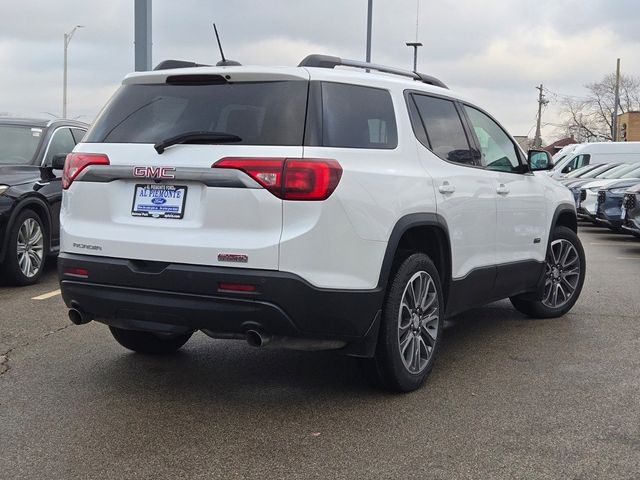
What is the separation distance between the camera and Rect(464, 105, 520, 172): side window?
5559mm

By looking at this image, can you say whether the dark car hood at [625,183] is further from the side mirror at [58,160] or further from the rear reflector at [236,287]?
the rear reflector at [236,287]

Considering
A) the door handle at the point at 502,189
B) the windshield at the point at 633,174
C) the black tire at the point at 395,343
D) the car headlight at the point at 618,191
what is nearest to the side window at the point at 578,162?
the windshield at the point at 633,174

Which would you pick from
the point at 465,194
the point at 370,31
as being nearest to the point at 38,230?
the point at 465,194

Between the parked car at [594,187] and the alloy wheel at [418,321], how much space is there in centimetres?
1193

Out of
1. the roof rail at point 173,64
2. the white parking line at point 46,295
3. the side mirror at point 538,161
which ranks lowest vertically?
the white parking line at point 46,295

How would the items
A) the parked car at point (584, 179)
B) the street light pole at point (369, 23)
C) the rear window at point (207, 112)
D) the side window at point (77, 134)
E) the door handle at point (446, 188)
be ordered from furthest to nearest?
the street light pole at point (369, 23), the parked car at point (584, 179), the side window at point (77, 134), the door handle at point (446, 188), the rear window at point (207, 112)

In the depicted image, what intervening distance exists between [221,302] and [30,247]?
4905 mm

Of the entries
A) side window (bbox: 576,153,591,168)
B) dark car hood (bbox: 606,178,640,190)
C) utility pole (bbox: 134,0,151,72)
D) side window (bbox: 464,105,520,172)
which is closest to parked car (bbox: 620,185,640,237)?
dark car hood (bbox: 606,178,640,190)

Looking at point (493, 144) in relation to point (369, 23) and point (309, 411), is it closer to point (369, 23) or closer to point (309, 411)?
point (309, 411)

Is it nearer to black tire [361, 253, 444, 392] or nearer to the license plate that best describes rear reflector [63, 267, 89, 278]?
the license plate

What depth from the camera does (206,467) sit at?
3439 mm

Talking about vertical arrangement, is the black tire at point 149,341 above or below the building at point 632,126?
below

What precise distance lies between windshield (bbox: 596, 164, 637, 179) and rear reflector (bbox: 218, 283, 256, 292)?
49.3 feet

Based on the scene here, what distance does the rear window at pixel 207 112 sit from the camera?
3957 mm
